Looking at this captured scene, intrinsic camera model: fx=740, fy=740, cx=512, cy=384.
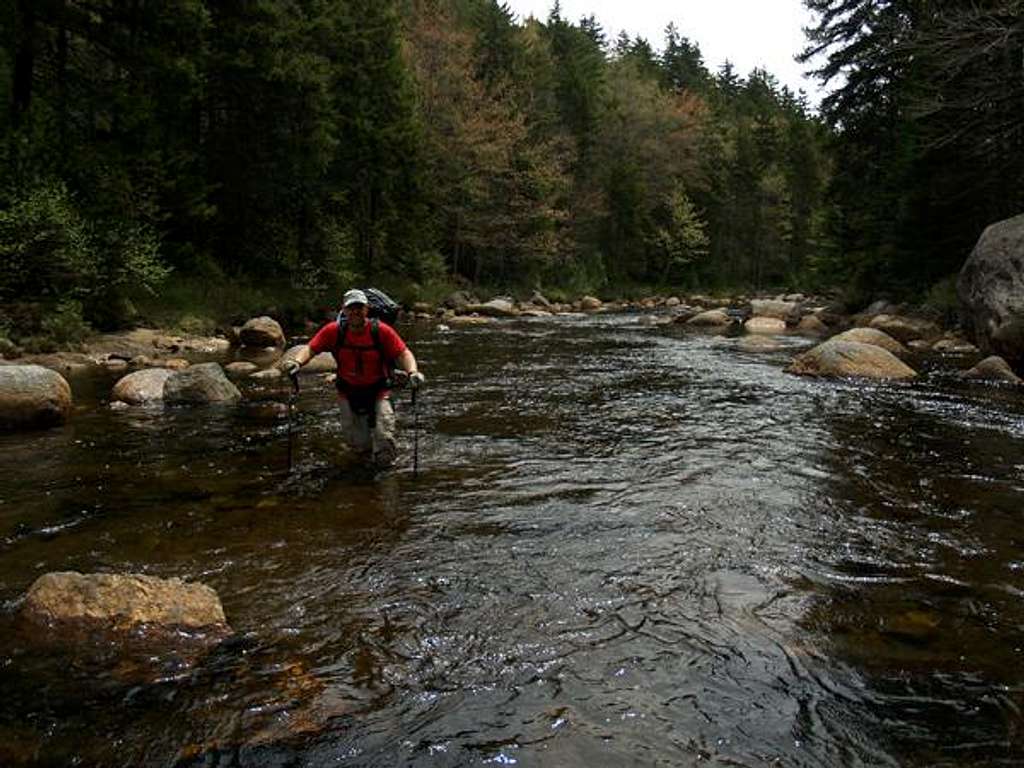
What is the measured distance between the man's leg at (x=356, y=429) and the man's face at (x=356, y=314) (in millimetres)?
877

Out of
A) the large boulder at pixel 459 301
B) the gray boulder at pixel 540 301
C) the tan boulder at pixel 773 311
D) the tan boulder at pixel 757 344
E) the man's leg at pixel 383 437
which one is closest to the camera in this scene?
the man's leg at pixel 383 437

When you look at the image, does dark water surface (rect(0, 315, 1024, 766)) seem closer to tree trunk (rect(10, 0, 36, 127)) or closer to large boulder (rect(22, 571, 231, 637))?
large boulder (rect(22, 571, 231, 637))

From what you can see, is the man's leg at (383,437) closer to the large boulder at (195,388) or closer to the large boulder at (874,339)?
the large boulder at (195,388)

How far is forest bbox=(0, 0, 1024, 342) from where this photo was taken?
16.3 m

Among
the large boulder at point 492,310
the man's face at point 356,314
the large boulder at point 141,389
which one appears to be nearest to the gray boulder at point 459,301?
the large boulder at point 492,310

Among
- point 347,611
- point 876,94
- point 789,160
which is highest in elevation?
point 789,160

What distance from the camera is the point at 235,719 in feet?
10.9

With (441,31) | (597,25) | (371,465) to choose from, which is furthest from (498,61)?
(597,25)

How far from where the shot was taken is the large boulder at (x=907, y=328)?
20480 mm

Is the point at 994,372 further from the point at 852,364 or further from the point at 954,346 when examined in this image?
the point at 954,346

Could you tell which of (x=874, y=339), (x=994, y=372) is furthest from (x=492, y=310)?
(x=994, y=372)

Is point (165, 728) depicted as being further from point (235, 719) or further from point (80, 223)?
point (80, 223)

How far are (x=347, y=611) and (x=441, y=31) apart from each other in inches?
1413

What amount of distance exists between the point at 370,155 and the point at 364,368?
2345 cm
